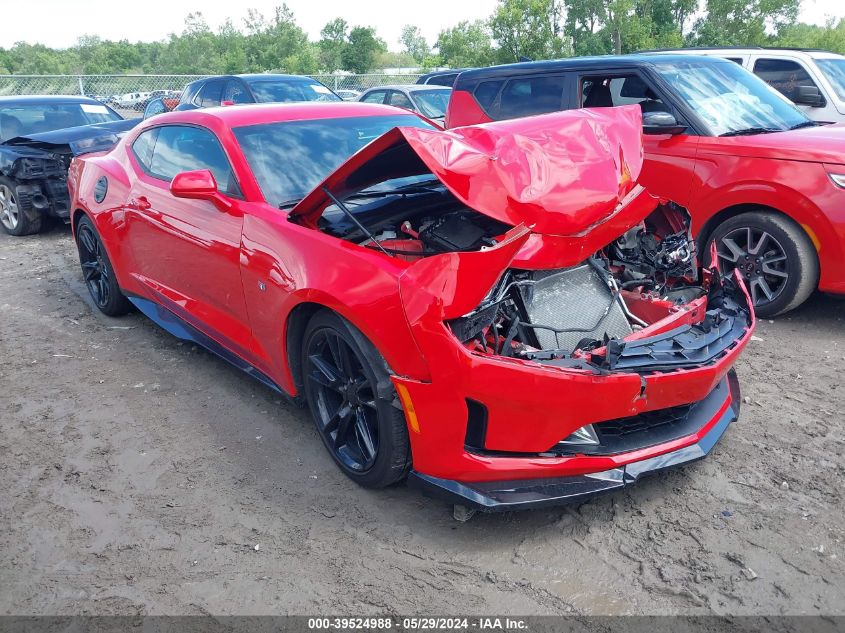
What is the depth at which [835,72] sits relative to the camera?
26.5ft

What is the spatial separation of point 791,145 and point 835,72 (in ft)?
14.2

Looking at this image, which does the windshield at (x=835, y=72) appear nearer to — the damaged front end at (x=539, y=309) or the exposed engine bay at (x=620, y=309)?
the exposed engine bay at (x=620, y=309)

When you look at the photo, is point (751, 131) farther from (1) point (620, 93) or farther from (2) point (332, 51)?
(2) point (332, 51)

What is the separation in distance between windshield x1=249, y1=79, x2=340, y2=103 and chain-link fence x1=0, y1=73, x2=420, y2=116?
31.7 ft

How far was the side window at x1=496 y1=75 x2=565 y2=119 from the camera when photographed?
20.0 ft

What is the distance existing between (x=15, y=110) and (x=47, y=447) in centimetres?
738

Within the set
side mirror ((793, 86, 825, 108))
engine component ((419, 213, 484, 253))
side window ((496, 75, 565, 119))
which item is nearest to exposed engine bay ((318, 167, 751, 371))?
engine component ((419, 213, 484, 253))

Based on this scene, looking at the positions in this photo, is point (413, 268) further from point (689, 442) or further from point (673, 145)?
point (673, 145)

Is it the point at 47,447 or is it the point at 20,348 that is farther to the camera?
the point at 20,348

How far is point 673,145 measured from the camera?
534 cm

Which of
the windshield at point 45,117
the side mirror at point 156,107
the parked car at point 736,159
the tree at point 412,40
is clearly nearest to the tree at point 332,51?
the side mirror at point 156,107

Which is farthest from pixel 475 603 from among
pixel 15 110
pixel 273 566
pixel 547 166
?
pixel 15 110

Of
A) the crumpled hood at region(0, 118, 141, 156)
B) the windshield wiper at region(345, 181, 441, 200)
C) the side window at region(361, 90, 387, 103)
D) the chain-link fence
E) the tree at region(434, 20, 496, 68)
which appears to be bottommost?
the windshield wiper at region(345, 181, 441, 200)

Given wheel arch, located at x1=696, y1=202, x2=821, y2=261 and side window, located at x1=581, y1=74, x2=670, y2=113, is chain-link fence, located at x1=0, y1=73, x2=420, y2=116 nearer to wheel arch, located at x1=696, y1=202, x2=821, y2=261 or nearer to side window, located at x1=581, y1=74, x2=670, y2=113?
side window, located at x1=581, y1=74, x2=670, y2=113
